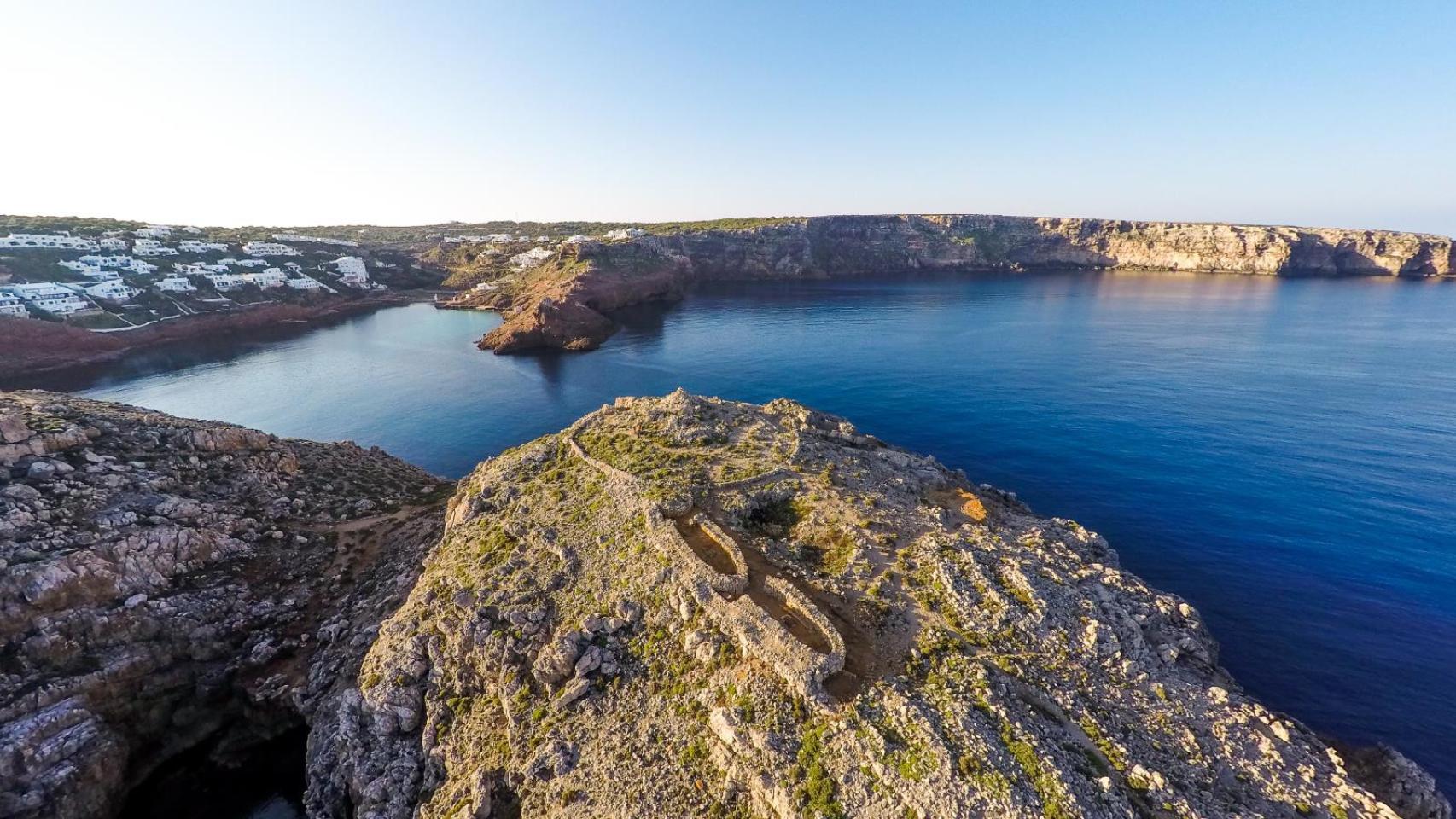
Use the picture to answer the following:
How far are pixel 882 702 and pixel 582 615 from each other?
15501 millimetres

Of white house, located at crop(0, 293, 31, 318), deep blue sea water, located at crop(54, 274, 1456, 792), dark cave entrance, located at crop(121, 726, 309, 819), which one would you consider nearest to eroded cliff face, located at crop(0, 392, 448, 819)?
dark cave entrance, located at crop(121, 726, 309, 819)

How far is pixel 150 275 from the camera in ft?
429

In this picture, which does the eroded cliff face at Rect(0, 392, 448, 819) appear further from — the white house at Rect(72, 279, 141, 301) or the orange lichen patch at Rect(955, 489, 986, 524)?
the white house at Rect(72, 279, 141, 301)

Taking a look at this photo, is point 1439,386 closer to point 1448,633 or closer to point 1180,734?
point 1448,633

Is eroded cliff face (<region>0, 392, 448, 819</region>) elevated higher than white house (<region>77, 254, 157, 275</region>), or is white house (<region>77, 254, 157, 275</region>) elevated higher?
white house (<region>77, 254, 157, 275</region>)

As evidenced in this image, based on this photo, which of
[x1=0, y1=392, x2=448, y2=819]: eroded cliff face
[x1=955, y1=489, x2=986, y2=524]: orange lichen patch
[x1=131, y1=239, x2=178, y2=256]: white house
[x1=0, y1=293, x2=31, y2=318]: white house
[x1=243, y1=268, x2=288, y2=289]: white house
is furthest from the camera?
[x1=243, y1=268, x2=288, y2=289]: white house

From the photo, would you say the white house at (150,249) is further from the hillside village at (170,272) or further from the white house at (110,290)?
the white house at (110,290)

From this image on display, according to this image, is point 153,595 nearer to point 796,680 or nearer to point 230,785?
point 230,785

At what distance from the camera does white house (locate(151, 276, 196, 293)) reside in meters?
126

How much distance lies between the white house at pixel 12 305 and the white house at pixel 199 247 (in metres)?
62.2

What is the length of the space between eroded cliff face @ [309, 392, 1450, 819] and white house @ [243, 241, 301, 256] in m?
188

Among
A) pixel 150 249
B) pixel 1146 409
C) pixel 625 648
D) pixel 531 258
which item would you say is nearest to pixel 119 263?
pixel 150 249

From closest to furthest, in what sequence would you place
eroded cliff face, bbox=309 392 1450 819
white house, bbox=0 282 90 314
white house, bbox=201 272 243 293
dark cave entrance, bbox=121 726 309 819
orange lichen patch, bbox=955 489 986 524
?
eroded cliff face, bbox=309 392 1450 819
dark cave entrance, bbox=121 726 309 819
orange lichen patch, bbox=955 489 986 524
white house, bbox=0 282 90 314
white house, bbox=201 272 243 293

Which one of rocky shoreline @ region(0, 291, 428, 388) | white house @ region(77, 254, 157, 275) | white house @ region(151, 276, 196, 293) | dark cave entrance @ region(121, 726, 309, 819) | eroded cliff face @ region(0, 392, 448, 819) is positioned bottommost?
dark cave entrance @ region(121, 726, 309, 819)
